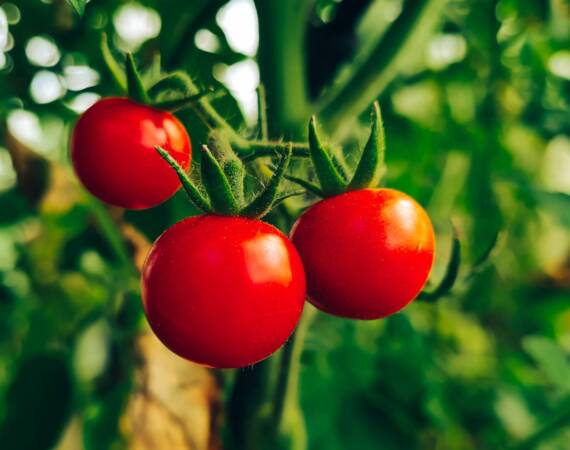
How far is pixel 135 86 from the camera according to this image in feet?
1.76

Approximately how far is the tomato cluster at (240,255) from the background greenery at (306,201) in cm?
8

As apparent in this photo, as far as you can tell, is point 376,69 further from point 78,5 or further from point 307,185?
point 78,5

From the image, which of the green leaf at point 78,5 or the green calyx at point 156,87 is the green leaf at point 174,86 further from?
the green leaf at point 78,5

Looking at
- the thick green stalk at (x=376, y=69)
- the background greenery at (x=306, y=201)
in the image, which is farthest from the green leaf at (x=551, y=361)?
the thick green stalk at (x=376, y=69)

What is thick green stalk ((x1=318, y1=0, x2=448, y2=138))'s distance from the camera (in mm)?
683

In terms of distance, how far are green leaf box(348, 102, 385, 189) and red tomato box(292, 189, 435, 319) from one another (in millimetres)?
17

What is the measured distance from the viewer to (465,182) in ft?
4.58

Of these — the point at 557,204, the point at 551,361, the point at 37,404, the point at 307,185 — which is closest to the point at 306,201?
the point at 307,185

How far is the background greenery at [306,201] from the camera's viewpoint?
2.40 ft

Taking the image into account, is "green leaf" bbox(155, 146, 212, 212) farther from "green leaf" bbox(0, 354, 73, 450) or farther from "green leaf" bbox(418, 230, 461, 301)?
"green leaf" bbox(0, 354, 73, 450)

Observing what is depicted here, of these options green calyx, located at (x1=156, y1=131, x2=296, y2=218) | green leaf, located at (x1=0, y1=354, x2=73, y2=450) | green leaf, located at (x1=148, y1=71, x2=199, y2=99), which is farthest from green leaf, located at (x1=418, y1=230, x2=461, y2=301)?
green leaf, located at (x1=0, y1=354, x2=73, y2=450)

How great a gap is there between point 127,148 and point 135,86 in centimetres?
6

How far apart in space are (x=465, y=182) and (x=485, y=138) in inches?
6.7

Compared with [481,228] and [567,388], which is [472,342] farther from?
[567,388]
